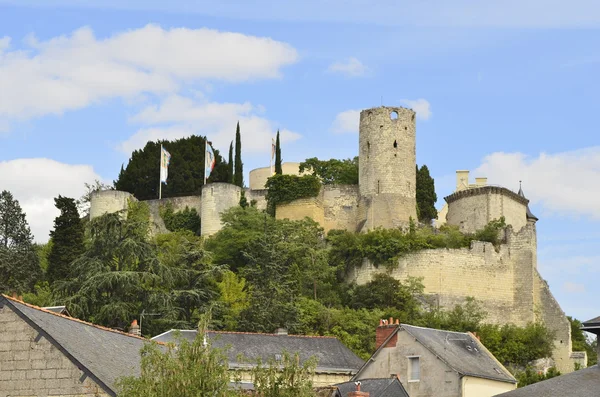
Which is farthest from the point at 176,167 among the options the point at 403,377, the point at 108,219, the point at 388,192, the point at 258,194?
the point at 403,377

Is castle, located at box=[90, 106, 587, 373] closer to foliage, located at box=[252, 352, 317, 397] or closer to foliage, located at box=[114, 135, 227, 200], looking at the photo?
foliage, located at box=[114, 135, 227, 200]

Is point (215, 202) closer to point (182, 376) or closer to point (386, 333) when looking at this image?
point (386, 333)

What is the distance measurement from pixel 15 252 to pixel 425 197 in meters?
19.3

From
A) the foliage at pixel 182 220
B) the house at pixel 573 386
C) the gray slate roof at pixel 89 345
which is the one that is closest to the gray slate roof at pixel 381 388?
the house at pixel 573 386

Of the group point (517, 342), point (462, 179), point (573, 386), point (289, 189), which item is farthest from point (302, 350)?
point (462, 179)

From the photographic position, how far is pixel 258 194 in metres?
62.9

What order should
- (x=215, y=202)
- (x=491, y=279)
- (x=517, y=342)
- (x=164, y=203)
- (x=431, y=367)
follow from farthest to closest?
(x=164, y=203) → (x=215, y=202) → (x=491, y=279) → (x=517, y=342) → (x=431, y=367)

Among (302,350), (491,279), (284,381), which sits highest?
(491,279)

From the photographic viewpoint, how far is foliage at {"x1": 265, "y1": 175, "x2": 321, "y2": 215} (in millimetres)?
60000

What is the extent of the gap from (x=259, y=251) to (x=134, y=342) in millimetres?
31483

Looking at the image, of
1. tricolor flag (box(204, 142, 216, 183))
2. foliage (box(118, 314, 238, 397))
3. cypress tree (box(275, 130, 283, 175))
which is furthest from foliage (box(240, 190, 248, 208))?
foliage (box(118, 314, 238, 397))

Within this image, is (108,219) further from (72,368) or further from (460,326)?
(72,368)

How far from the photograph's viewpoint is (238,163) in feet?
236

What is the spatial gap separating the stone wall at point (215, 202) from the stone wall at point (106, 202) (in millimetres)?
4261
